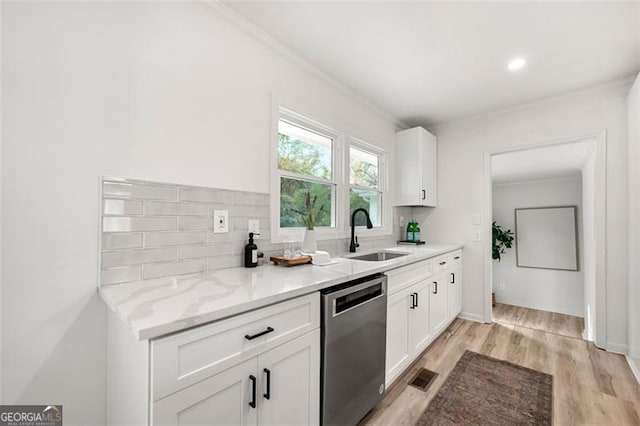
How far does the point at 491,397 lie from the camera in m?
1.85

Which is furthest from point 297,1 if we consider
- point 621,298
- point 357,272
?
point 621,298

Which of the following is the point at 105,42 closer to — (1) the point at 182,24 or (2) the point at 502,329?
(1) the point at 182,24

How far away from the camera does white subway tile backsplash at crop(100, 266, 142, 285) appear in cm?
120

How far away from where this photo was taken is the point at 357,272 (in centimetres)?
151

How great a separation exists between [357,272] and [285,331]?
544 millimetres

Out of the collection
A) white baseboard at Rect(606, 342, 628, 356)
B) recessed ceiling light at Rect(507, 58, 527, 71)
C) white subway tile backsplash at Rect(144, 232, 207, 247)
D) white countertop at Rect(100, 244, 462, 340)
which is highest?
recessed ceiling light at Rect(507, 58, 527, 71)

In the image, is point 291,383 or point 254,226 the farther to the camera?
point 254,226

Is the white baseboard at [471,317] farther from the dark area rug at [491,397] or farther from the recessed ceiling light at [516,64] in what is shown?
the recessed ceiling light at [516,64]

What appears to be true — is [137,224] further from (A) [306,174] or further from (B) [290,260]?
(A) [306,174]

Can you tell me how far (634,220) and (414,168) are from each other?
1884 mm

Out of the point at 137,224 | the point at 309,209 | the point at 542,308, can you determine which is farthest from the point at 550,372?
the point at 542,308

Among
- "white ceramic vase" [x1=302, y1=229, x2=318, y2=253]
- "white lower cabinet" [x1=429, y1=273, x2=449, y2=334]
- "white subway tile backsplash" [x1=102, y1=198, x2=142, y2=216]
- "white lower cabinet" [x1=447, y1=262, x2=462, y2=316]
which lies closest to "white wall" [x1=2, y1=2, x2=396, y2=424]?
"white subway tile backsplash" [x1=102, y1=198, x2=142, y2=216]

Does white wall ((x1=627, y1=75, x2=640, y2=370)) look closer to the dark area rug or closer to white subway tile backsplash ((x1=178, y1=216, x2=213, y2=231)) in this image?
the dark area rug

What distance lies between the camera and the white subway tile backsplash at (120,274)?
1.20m
